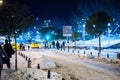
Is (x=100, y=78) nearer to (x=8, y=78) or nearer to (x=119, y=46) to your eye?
(x=8, y=78)

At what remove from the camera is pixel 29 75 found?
1617cm

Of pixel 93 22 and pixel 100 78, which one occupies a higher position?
pixel 93 22

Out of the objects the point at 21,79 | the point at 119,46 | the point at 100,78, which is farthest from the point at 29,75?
the point at 119,46

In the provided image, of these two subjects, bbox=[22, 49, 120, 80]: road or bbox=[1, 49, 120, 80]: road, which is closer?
bbox=[1, 49, 120, 80]: road

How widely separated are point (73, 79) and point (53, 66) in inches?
277

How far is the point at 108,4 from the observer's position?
104 m

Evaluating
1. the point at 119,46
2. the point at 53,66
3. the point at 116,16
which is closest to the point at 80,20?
the point at 116,16

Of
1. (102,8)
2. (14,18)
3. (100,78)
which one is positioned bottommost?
(100,78)

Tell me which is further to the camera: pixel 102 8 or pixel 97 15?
pixel 102 8

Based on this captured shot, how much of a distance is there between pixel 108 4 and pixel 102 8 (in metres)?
2.66

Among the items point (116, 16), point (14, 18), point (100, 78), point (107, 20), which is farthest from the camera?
point (116, 16)

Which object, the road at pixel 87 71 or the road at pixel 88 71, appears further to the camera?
the road at pixel 88 71

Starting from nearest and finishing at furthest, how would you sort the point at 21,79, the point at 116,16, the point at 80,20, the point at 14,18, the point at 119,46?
the point at 21,79 < the point at 14,18 < the point at 119,46 < the point at 116,16 < the point at 80,20

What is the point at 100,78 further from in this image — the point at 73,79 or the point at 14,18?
the point at 14,18
